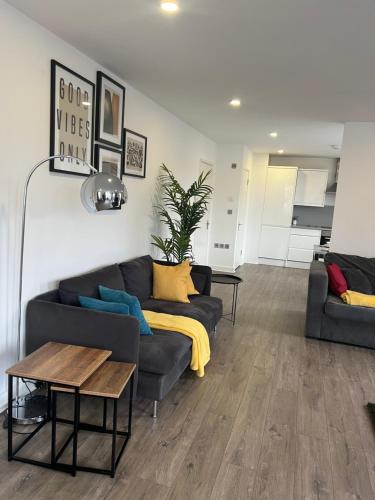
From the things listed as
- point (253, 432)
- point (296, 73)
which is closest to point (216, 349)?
point (253, 432)

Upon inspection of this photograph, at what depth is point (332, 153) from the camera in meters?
7.50

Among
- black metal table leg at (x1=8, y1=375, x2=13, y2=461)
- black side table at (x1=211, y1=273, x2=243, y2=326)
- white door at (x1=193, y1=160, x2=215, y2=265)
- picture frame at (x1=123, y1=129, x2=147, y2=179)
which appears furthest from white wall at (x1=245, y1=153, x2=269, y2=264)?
→ black metal table leg at (x1=8, y1=375, x2=13, y2=461)

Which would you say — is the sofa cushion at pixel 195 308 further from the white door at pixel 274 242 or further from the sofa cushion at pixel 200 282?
the white door at pixel 274 242

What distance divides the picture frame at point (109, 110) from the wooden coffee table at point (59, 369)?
1.82 metres

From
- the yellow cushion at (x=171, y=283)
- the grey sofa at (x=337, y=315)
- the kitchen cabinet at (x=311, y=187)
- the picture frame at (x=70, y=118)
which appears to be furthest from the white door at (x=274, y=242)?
the picture frame at (x=70, y=118)

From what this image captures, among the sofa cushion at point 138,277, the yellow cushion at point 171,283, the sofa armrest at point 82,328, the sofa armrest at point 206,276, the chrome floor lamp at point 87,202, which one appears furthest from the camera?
the sofa armrest at point 206,276

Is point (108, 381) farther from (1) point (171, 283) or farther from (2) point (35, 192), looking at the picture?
(1) point (171, 283)

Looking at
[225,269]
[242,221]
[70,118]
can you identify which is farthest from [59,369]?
[242,221]

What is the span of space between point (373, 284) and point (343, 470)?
8.61ft

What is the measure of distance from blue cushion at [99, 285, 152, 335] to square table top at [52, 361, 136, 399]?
17.9 inches

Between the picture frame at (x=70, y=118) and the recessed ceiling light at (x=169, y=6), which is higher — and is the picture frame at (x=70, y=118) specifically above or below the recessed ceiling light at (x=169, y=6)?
below

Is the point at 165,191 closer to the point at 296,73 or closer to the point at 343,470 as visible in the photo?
the point at 296,73

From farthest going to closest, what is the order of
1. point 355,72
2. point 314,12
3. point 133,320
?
point 355,72, point 133,320, point 314,12

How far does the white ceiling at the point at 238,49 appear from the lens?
7.02 feet
